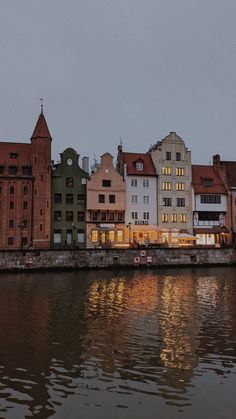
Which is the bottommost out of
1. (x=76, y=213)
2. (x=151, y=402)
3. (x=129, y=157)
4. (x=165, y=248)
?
(x=151, y=402)

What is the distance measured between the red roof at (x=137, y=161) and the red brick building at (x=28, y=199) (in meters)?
15.2

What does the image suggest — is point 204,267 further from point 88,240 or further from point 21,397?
point 21,397

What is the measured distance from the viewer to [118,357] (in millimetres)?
17547

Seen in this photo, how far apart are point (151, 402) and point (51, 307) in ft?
58.4

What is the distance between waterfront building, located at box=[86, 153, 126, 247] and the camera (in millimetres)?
75938

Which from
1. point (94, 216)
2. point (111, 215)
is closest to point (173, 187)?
point (111, 215)

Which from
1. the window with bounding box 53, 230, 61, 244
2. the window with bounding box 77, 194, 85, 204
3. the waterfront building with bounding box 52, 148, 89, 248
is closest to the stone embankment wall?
the waterfront building with bounding box 52, 148, 89, 248

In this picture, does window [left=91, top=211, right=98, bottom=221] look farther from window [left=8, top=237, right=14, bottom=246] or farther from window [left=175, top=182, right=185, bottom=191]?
window [left=175, top=182, right=185, bottom=191]

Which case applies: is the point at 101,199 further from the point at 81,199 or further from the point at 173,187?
the point at 173,187

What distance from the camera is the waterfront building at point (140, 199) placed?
77.9 m

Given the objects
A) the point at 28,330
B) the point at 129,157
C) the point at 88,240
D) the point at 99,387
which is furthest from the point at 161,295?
the point at 129,157

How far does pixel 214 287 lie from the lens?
41.6 metres

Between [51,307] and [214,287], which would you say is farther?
[214,287]

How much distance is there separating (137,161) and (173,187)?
334 inches
